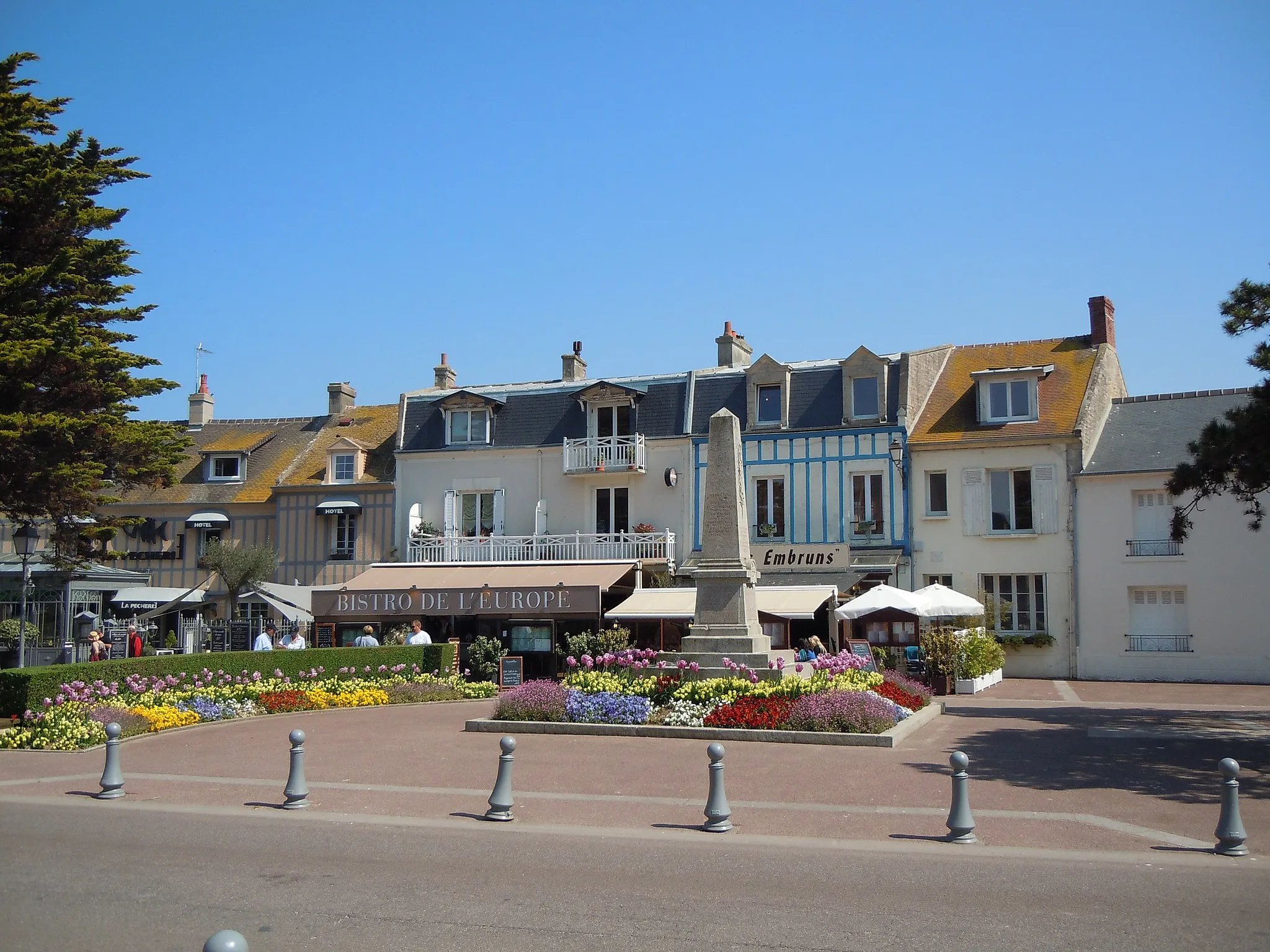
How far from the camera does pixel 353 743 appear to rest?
1448 centimetres

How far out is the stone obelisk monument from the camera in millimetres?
16391

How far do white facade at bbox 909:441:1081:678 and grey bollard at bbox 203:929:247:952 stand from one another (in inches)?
975

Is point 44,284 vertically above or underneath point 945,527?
above

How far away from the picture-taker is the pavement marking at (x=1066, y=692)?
2061 cm

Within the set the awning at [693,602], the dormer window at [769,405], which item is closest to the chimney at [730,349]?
the dormer window at [769,405]

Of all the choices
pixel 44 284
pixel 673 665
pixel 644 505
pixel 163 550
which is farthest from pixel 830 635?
pixel 163 550

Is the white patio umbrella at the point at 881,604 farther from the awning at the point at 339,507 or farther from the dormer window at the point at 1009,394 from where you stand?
the awning at the point at 339,507

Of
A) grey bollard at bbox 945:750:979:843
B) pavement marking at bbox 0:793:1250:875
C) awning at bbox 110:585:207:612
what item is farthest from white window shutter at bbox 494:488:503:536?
grey bollard at bbox 945:750:979:843

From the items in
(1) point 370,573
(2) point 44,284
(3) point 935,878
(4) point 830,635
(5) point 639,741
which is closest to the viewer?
(3) point 935,878

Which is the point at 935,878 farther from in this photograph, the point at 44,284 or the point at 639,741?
the point at 44,284

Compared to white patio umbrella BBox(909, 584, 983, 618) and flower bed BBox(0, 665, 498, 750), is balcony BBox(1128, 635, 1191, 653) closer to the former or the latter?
white patio umbrella BBox(909, 584, 983, 618)

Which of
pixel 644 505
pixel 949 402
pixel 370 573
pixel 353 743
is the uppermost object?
pixel 949 402

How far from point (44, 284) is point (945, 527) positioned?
65.6 ft

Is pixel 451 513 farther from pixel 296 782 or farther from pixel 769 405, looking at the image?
pixel 296 782
